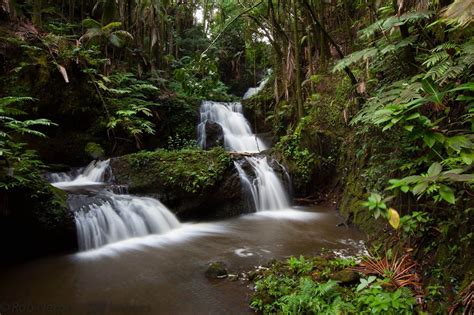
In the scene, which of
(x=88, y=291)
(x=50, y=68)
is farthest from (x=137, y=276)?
(x=50, y=68)

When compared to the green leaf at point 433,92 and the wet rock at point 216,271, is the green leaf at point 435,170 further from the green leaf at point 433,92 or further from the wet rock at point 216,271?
the wet rock at point 216,271

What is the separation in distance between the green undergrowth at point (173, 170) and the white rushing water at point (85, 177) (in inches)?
24.3

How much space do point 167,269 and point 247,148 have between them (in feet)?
25.0

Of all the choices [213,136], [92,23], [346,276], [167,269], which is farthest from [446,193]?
[92,23]

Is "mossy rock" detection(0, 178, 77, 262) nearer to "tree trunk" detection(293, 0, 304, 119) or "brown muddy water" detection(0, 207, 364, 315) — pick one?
"brown muddy water" detection(0, 207, 364, 315)

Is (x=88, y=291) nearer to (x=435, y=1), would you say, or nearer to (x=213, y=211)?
(x=213, y=211)

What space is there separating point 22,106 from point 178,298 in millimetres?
7016

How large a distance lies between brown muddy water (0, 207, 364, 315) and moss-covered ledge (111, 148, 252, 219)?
0.60 metres

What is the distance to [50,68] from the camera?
861cm

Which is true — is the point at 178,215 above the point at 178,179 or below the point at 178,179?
below

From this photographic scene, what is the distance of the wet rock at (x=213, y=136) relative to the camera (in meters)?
11.3

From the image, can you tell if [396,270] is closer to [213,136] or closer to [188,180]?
[188,180]

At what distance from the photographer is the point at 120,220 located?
226 inches

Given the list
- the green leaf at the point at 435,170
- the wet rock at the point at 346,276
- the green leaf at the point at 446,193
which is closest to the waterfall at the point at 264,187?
the wet rock at the point at 346,276
